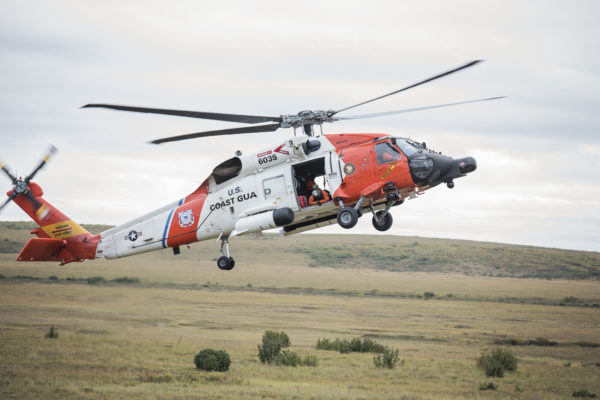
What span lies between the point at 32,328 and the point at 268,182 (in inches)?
1398

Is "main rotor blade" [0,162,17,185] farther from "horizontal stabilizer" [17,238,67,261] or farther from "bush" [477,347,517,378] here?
"bush" [477,347,517,378]

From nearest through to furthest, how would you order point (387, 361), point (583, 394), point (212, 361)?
1. point (583, 394)
2. point (212, 361)
3. point (387, 361)

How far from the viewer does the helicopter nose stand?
2469 cm

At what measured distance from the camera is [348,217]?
25172 millimetres

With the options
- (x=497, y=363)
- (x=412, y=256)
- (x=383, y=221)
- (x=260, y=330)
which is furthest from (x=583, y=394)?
(x=412, y=256)

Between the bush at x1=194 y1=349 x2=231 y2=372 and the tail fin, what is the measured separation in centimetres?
1673

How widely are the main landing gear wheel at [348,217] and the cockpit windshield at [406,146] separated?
8.44ft

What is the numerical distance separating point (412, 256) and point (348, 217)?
387 ft

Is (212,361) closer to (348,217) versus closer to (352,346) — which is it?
(352,346)

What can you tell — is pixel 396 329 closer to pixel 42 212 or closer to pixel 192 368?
pixel 192 368

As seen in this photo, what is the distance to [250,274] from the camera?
107500mm

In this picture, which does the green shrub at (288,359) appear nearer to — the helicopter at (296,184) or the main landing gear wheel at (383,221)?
the helicopter at (296,184)

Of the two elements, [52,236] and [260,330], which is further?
[260,330]

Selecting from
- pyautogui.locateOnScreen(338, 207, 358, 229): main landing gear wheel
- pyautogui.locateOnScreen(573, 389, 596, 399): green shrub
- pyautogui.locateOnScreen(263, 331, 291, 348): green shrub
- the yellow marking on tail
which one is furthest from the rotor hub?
pyautogui.locateOnScreen(263, 331, 291, 348): green shrub
